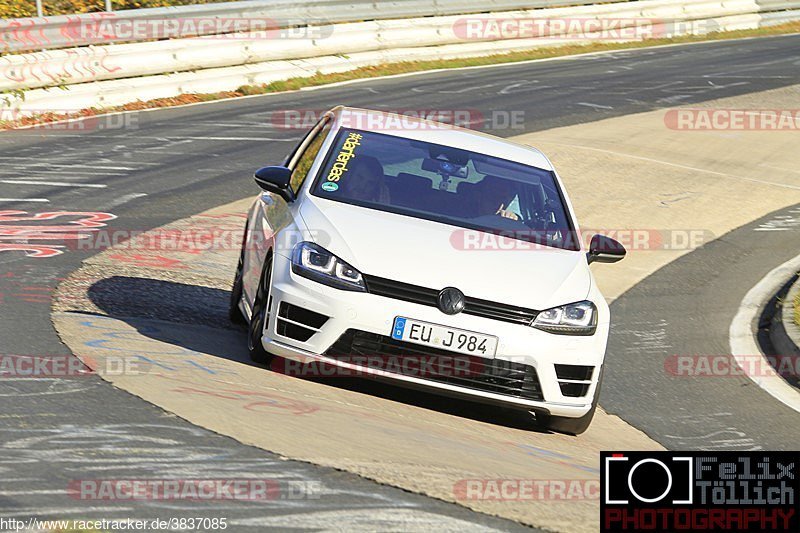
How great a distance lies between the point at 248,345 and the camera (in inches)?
302

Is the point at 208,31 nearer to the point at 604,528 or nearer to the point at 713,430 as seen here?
the point at 713,430

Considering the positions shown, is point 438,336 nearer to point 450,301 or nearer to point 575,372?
point 450,301

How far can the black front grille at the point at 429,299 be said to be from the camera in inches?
262

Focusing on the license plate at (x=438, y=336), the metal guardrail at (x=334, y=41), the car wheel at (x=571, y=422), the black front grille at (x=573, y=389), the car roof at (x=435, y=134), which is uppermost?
the metal guardrail at (x=334, y=41)

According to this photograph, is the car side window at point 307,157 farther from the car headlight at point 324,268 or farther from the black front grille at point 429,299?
the black front grille at point 429,299

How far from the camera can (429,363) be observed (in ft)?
21.8

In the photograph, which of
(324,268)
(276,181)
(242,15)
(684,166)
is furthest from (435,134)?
(242,15)

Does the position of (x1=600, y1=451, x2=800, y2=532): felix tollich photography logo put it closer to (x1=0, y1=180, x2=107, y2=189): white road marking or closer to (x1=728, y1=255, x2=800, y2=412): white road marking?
(x1=728, y1=255, x2=800, y2=412): white road marking

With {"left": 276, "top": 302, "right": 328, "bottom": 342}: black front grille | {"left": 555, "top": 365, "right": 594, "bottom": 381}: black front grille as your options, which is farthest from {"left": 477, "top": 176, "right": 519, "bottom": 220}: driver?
{"left": 276, "top": 302, "right": 328, "bottom": 342}: black front grille

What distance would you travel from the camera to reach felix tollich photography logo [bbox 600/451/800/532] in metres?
5.14

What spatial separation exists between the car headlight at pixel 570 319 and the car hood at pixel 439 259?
0.14 ft

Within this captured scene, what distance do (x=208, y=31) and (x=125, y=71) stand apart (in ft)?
7.60

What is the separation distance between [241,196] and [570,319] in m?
7.39

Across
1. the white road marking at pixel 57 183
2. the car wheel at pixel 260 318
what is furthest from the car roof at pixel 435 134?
the white road marking at pixel 57 183
